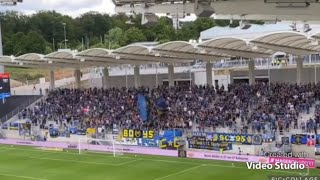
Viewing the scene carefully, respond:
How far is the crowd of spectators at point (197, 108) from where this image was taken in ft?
121

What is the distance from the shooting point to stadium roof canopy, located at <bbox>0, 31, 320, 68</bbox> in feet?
121

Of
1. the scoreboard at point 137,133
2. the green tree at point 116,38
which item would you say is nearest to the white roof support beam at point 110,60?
the scoreboard at point 137,133

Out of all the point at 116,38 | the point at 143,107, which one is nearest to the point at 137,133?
the point at 143,107

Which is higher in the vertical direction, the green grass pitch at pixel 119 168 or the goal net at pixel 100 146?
the goal net at pixel 100 146

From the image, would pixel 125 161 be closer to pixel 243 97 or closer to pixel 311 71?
pixel 243 97

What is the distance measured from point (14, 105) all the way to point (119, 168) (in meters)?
31.1

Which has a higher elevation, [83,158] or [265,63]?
[265,63]

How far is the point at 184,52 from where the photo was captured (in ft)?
145

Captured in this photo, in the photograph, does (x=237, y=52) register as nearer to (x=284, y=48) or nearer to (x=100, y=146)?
(x=284, y=48)

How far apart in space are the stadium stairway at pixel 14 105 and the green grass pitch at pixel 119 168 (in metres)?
18.6

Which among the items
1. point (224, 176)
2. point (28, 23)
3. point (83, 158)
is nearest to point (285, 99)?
point (224, 176)

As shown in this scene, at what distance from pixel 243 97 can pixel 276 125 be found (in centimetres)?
668

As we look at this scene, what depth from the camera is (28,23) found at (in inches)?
5177

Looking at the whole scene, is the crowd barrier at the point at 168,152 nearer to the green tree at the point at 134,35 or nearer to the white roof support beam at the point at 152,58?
the white roof support beam at the point at 152,58
